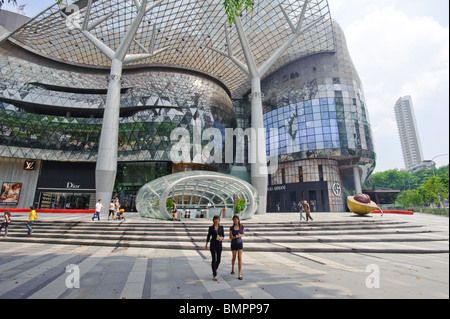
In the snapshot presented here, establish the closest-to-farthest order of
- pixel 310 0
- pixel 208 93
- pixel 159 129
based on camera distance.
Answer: pixel 310 0 < pixel 159 129 < pixel 208 93

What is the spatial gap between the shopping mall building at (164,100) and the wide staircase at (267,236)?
21.1 m

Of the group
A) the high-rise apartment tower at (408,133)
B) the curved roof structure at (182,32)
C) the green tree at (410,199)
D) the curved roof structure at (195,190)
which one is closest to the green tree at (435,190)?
the green tree at (410,199)

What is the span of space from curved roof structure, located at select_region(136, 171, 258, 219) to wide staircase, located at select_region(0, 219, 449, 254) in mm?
3702

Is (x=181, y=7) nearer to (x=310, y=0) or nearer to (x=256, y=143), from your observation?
(x=310, y=0)

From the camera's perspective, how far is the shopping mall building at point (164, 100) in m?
36.5

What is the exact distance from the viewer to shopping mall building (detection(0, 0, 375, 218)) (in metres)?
36.5

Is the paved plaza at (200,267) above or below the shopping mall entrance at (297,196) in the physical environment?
below

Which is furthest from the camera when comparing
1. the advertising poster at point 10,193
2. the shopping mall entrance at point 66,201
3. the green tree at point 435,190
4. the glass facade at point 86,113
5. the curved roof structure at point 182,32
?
the shopping mall entrance at point 66,201

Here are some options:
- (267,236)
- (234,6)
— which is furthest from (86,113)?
(267,236)

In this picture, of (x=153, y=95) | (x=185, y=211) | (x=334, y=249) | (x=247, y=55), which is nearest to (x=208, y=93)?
(x=153, y=95)

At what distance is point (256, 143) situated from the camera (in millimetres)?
30984

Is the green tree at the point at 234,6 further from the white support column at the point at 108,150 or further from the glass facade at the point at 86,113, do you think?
the glass facade at the point at 86,113

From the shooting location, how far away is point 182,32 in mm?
39188

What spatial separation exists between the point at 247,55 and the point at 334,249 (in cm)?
2947
